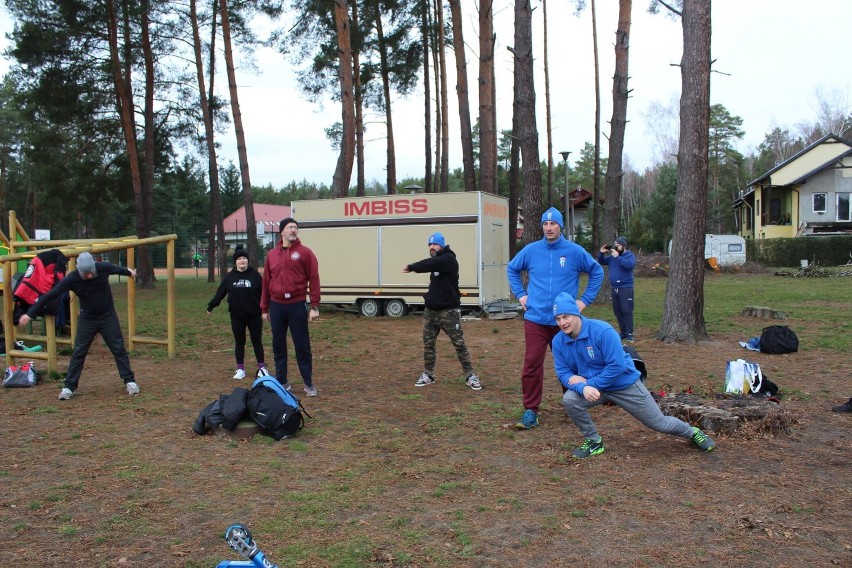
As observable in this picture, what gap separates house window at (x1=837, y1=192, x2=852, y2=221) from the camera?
4231cm

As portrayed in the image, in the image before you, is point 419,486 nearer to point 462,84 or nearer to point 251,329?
point 251,329

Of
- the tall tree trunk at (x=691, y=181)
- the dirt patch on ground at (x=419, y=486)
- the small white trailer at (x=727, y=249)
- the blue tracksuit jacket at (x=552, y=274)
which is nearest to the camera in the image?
the dirt patch on ground at (x=419, y=486)

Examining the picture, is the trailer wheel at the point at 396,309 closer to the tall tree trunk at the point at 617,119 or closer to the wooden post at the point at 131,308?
the tall tree trunk at the point at 617,119

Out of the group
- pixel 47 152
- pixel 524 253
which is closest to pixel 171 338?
pixel 524 253

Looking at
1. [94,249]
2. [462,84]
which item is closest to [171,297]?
[94,249]

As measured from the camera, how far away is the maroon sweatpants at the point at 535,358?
6410mm

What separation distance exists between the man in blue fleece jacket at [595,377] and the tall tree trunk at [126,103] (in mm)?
23848

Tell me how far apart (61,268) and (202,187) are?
50031 mm

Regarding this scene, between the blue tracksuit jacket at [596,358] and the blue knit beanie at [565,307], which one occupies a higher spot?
the blue knit beanie at [565,307]

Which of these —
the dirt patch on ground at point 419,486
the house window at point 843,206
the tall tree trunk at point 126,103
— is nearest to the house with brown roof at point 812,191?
the house window at point 843,206

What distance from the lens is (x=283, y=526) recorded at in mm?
4281

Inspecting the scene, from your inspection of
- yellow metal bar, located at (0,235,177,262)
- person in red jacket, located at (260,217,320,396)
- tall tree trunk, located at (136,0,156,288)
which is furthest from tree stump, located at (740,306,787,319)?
tall tree trunk, located at (136,0,156,288)

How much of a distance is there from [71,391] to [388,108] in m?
22.1

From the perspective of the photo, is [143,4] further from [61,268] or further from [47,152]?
[61,268]
